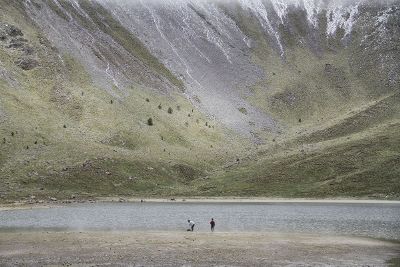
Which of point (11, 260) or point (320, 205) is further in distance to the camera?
point (320, 205)

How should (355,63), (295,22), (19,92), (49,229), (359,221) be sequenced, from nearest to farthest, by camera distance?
(49,229)
(359,221)
(19,92)
(355,63)
(295,22)

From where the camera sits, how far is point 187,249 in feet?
161

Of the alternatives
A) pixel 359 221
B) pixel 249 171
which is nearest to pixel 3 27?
pixel 249 171

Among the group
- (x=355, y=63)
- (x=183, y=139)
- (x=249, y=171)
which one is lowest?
(x=249, y=171)

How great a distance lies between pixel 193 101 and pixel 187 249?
10060 centimetres

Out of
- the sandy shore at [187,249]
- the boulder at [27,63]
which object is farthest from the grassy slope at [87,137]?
the sandy shore at [187,249]

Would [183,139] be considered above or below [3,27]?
below

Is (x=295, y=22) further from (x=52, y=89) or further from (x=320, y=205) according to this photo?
(x=320, y=205)

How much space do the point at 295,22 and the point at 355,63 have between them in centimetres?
3321

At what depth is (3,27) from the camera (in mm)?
135000

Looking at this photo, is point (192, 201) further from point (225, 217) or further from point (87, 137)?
point (87, 137)

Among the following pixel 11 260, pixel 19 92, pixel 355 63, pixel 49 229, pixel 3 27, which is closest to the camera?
pixel 11 260

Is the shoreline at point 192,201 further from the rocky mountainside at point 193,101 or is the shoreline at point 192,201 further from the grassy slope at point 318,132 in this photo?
the grassy slope at point 318,132

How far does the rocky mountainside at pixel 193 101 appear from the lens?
335 feet
